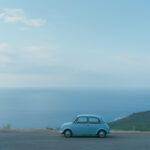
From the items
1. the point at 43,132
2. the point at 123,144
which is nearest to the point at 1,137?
the point at 43,132

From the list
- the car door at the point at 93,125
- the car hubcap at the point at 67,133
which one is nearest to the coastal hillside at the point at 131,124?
the car door at the point at 93,125

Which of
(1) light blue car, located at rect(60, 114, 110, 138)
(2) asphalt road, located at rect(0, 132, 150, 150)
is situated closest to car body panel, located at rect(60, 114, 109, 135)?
(1) light blue car, located at rect(60, 114, 110, 138)

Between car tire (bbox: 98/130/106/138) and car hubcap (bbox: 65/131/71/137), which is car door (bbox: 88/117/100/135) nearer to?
car tire (bbox: 98/130/106/138)

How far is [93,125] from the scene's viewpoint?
13.4 metres

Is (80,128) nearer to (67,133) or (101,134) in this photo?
(67,133)

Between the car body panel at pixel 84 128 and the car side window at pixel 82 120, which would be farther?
the car side window at pixel 82 120

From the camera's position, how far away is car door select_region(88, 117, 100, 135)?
13.3 m

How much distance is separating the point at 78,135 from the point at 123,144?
2924 millimetres

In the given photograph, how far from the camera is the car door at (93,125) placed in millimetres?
13258

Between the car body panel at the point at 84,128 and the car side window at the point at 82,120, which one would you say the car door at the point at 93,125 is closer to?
the car body panel at the point at 84,128

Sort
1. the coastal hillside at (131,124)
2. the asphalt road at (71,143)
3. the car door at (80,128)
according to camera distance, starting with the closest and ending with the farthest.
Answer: the asphalt road at (71,143) < the car door at (80,128) < the coastal hillside at (131,124)

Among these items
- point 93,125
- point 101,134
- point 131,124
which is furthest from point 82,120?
point 131,124

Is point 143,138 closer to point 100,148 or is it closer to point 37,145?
point 100,148

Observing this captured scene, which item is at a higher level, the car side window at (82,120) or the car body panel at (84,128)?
the car side window at (82,120)
